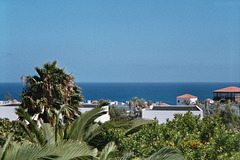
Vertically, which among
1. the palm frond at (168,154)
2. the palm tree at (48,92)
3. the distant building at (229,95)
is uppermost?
the palm tree at (48,92)

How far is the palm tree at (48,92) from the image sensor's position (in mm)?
11844

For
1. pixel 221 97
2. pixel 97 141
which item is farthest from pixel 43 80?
pixel 221 97

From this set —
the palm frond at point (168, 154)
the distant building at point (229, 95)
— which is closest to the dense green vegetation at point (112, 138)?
the palm frond at point (168, 154)

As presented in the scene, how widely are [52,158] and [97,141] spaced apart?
3.78m

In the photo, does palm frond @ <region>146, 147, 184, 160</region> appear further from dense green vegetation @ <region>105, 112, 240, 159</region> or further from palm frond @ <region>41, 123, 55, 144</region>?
palm frond @ <region>41, 123, 55, 144</region>

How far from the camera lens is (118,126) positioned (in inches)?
352

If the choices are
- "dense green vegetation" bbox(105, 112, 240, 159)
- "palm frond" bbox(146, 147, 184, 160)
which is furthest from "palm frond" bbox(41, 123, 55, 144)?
"palm frond" bbox(146, 147, 184, 160)

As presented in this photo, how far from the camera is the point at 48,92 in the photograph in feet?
39.6

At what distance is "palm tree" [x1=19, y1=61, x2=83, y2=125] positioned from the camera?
11.8m

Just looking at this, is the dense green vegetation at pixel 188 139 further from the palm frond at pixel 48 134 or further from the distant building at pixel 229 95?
the distant building at pixel 229 95

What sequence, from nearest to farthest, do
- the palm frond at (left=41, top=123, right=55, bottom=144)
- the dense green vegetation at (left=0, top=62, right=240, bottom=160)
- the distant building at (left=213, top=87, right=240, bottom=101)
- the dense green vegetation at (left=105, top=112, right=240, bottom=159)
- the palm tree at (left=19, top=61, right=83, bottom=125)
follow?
the dense green vegetation at (left=0, top=62, right=240, bottom=160), the dense green vegetation at (left=105, top=112, right=240, bottom=159), the palm frond at (left=41, top=123, right=55, bottom=144), the palm tree at (left=19, top=61, right=83, bottom=125), the distant building at (left=213, top=87, right=240, bottom=101)

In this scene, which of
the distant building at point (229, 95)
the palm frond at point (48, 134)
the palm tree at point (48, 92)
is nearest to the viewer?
the palm frond at point (48, 134)

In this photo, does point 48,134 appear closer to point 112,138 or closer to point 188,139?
point 112,138

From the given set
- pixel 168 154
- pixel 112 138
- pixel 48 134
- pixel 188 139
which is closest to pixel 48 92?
pixel 48 134
